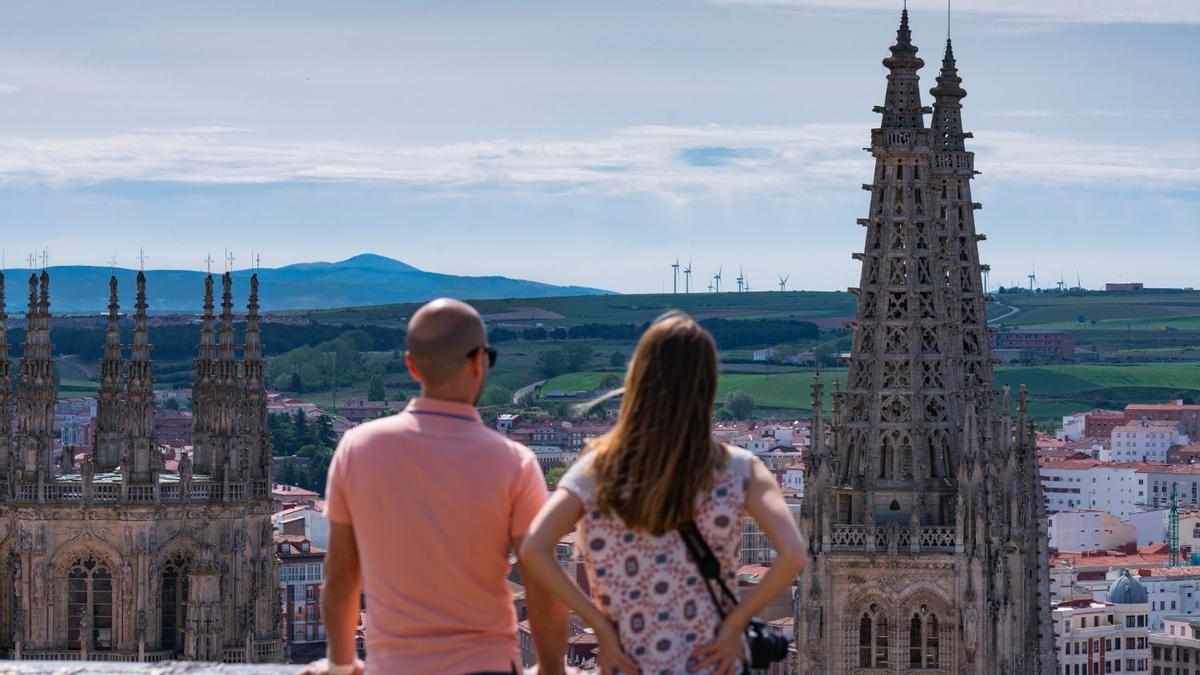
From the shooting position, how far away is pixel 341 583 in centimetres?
1416

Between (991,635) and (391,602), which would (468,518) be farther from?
(991,635)

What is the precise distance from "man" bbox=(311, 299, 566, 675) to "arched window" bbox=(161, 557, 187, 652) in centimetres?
3748

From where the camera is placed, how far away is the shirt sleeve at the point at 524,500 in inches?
543

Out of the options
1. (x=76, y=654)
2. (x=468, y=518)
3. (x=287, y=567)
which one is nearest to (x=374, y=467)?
(x=468, y=518)

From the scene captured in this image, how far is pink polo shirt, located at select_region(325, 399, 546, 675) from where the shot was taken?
13688 millimetres

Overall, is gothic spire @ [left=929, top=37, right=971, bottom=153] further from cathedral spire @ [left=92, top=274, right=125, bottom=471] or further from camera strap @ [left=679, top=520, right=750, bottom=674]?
camera strap @ [left=679, top=520, right=750, bottom=674]

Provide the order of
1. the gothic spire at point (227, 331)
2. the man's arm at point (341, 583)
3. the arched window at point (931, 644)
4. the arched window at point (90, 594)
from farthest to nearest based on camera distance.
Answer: the arched window at point (931, 644) < the gothic spire at point (227, 331) < the arched window at point (90, 594) < the man's arm at point (341, 583)

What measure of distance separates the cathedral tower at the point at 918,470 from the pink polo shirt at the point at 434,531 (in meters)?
40.1

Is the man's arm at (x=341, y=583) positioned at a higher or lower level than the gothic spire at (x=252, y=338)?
lower

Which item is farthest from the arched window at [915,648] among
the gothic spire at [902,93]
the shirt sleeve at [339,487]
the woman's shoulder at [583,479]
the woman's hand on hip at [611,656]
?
the woman's shoulder at [583,479]

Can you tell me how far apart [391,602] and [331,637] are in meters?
0.46

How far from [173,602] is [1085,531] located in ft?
412

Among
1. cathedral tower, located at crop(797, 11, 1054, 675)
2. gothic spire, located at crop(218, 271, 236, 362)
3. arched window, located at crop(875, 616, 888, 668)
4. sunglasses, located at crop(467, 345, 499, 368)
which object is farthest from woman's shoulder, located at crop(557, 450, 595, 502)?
arched window, located at crop(875, 616, 888, 668)

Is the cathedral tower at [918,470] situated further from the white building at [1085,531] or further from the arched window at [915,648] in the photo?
the white building at [1085,531]
